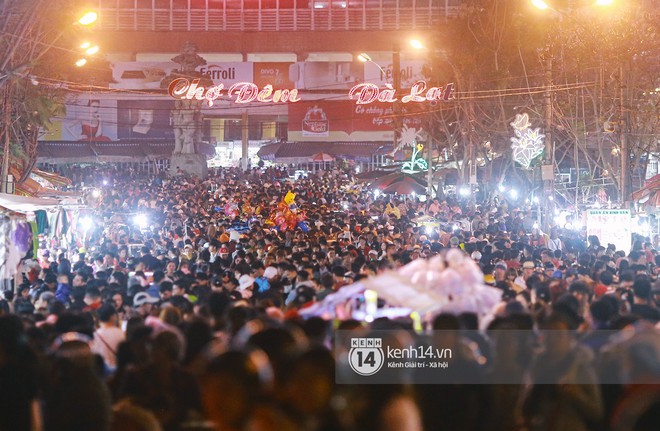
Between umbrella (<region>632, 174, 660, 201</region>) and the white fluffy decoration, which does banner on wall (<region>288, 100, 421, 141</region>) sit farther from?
the white fluffy decoration

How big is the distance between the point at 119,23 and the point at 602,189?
4107 cm

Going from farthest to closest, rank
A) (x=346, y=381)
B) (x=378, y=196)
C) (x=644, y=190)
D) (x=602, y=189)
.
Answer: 1. (x=378, y=196)
2. (x=602, y=189)
3. (x=644, y=190)
4. (x=346, y=381)

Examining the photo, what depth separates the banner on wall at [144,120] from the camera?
200ft

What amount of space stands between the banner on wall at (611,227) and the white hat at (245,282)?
28.2ft

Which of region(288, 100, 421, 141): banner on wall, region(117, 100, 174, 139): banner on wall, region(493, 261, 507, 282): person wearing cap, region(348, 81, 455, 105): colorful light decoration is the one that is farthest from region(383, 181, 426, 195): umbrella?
region(117, 100, 174, 139): banner on wall

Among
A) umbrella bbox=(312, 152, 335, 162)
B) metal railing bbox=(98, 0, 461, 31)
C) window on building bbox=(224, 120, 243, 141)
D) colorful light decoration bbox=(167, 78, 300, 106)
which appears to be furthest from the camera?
metal railing bbox=(98, 0, 461, 31)

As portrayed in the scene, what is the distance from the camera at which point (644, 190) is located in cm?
A: 2523

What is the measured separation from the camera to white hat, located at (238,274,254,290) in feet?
43.4

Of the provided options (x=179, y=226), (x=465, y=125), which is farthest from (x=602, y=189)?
(x=179, y=226)

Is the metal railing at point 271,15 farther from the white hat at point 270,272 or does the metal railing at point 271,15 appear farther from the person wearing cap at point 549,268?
the white hat at point 270,272

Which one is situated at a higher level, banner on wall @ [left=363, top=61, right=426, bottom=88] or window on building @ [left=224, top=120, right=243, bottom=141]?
banner on wall @ [left=363, top=61, right=426, bottom=88]

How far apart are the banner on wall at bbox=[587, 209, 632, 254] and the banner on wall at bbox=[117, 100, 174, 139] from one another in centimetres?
4469

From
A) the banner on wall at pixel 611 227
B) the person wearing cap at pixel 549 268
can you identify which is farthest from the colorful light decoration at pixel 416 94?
the person wearing cap at pixel 549 268

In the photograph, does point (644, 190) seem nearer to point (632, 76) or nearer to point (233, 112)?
point (632, 76)
